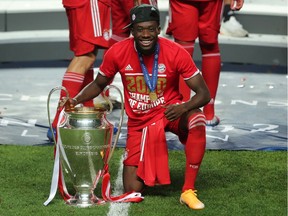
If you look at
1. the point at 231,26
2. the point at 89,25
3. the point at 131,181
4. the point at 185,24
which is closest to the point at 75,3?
the point at 89,25

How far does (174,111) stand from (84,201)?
793 millimetres

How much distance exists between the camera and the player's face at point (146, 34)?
22.6 ft

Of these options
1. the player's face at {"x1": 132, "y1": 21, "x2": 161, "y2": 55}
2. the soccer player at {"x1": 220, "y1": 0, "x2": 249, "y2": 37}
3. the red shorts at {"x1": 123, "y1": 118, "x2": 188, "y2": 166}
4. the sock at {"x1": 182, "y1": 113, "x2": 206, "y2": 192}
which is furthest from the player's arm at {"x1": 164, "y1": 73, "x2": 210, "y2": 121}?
the soccer player at {"x1": 220, "y1": 0, "x2": 249, "y2": 37}

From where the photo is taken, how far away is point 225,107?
1057 cm

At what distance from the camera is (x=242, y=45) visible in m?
13.5

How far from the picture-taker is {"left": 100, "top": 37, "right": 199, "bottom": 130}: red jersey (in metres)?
7.00

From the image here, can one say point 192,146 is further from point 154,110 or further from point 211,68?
point 211,68

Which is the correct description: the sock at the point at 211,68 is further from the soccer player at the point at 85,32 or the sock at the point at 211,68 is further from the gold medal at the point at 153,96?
the gold medal at the point at 153,96

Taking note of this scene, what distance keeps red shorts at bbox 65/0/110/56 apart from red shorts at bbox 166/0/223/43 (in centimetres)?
91

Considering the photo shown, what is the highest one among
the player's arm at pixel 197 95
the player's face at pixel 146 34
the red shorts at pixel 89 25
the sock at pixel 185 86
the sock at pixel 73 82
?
the player's face at pixel 146 34

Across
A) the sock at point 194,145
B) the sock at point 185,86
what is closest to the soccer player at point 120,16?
the sock at point 185,86

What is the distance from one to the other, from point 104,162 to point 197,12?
2.87 metres

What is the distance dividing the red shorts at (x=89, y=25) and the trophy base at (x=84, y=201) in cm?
199

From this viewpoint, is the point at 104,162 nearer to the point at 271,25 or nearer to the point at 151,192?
the point at 151,192
